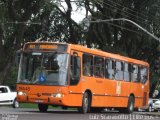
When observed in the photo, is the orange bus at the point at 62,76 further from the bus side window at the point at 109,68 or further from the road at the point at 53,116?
the road at the point at 53,116

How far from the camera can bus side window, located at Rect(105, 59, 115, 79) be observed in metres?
28.0

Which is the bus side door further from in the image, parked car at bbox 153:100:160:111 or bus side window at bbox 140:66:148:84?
parked car at bbox 153:100:160:111

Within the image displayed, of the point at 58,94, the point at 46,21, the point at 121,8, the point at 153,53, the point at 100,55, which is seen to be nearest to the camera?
the point at 58,94

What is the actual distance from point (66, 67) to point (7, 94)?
54.0ft

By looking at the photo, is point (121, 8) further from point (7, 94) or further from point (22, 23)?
point (7, 94)

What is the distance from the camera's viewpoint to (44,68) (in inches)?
943

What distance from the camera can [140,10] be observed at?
51969mm

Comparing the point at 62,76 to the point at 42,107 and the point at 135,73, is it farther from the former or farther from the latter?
the point at 135,73

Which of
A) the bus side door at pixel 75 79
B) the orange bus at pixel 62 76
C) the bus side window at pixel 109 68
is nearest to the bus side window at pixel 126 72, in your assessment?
the bus side window at pixel 109 68

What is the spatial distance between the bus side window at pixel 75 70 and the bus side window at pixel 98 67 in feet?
6.31

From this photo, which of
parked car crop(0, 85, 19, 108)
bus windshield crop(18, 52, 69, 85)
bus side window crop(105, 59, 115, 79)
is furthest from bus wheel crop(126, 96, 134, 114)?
parked car crop(0, 85, 19, 108)

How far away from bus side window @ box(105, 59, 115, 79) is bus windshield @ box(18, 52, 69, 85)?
14.1 ft

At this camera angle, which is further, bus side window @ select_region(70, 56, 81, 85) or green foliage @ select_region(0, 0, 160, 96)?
green foliage @ select_region(0, 0, 160, 96)

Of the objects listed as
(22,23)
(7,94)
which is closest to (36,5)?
(22,23)
